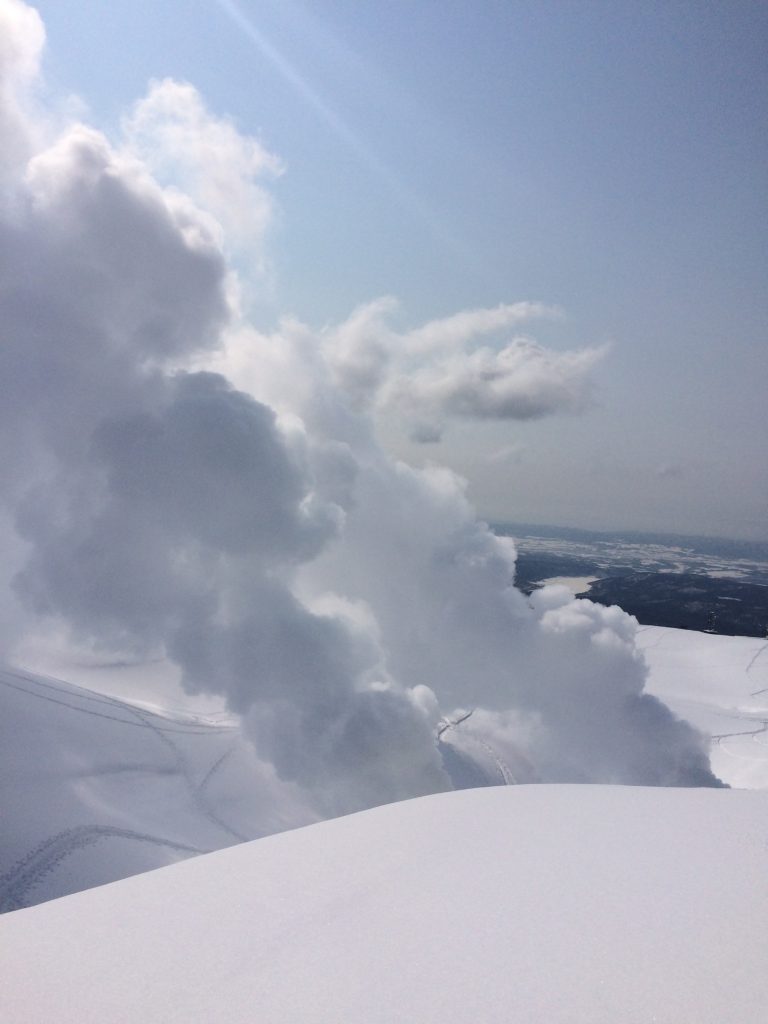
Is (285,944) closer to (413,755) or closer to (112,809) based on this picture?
(112,809)

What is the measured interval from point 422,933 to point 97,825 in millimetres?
25875

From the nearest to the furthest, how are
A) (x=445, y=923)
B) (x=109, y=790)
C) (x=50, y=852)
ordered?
(x=445, y=923) → (x=50, y=852) → (x=109, y=790)

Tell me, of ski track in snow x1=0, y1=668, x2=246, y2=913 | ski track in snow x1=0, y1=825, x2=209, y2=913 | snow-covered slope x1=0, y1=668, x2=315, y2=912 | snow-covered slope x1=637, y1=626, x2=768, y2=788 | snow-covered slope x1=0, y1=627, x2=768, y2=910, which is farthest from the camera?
snow-covered slope x1=637, y1=626, x2=768, y2=788

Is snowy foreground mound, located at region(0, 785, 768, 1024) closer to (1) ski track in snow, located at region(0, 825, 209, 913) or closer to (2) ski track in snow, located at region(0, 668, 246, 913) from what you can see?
(1) ski track in snow, located at region(0, 825, 209, 913)

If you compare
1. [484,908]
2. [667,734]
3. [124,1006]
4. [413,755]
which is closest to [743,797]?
[484,908]

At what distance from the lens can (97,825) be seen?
2558cm

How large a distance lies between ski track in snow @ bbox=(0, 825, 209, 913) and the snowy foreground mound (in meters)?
19.7

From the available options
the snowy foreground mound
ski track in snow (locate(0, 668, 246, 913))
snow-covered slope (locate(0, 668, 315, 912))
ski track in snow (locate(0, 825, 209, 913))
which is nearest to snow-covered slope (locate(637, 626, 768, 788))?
snow-covered slope (locate(0, 668, 315, 912))

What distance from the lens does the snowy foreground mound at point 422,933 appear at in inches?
158

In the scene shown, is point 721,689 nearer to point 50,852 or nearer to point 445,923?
point 50,852

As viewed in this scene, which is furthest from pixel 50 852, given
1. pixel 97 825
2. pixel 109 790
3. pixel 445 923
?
pixel 445 923

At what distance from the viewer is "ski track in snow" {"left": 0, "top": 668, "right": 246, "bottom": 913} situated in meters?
21.7

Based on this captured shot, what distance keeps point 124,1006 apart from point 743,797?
845 centimetres

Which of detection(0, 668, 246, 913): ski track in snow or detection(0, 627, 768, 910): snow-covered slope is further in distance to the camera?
detection(0, 627, 768, 910): snow-covered slope
